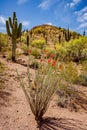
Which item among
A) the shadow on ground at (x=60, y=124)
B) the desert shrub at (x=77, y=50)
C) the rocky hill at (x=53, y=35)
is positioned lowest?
the shadow on ground at (x=60, y=124)

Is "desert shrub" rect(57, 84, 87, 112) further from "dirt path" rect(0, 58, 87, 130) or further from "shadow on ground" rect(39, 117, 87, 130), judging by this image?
"shadow on ground" rect(39, 117, 87, 130)

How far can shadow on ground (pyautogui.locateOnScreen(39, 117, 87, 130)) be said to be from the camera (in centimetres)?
531

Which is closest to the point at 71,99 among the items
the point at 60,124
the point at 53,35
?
the point at 60,124

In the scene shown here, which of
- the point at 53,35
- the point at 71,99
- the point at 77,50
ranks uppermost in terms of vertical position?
the point at 53,35

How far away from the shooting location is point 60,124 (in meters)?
5.50

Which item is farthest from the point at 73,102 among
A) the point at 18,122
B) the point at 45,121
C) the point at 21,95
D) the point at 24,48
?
the point at 24,48

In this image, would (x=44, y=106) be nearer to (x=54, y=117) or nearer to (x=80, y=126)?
(x=54, y=117)

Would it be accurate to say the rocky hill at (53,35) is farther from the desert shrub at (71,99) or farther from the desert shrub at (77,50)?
the desert shrub at (71,99)

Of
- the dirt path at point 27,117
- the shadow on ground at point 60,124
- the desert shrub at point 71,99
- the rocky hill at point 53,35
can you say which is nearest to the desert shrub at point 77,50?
the rocky hill at point 53,35

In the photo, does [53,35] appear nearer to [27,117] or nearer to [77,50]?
[77,50]

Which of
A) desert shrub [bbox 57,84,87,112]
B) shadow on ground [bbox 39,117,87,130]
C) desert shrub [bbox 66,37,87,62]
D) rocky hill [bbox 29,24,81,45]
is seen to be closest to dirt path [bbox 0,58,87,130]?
shadow on ground [bbox 39,117,87,130]

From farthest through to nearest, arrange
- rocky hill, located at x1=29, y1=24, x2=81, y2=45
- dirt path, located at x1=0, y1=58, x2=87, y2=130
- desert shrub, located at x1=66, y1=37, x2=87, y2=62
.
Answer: rocky hill, located at x1=29, y1=24, x2=81, y2=45
desert shrub, located at x1=66, y1=37, x2=87, y2=62
dirt path, located at x1=0, y1=58, x2=87, y2=130

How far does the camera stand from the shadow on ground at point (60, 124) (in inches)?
209

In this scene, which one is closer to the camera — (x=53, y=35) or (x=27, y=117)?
(x=27, y=117)
